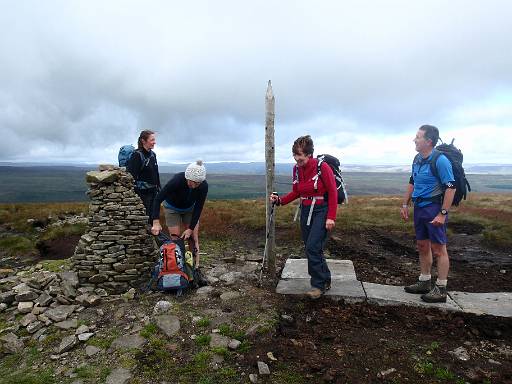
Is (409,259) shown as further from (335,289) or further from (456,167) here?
(456,167)

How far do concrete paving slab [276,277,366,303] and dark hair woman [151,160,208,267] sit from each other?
2.19 meters

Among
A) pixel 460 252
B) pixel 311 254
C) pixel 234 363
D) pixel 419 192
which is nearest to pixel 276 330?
pixel 234 363

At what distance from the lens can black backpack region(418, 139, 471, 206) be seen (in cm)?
628

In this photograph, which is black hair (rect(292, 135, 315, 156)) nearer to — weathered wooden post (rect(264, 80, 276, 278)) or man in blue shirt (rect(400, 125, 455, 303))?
weathered wooden post (rect(264, 80, 276, 278))

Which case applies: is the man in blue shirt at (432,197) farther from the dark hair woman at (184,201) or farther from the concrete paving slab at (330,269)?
the dark hair woman at (184,201)

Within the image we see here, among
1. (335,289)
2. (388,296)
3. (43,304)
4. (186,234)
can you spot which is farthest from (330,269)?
(43,304)

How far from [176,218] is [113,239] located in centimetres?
157

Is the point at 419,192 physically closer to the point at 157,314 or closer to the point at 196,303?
the point at 196,303

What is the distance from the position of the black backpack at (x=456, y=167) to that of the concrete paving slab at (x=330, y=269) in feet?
9.58

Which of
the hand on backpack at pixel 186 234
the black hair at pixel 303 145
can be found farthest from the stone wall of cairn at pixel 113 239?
the black hair at pixel 303 145

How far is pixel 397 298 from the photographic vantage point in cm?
683

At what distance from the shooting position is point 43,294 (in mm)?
7316

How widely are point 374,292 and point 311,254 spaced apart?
5.19ft

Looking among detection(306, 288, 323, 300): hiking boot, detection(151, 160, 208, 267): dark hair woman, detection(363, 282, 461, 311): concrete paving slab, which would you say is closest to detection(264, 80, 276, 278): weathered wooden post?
detection(151, 160, 208, 267): dark hair woman
